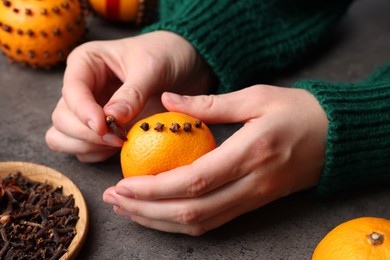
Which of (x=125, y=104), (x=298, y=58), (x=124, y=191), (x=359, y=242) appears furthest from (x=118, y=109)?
(x=298, y=58)

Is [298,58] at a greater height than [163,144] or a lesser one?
lesser

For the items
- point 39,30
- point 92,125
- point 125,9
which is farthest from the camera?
point 125,9

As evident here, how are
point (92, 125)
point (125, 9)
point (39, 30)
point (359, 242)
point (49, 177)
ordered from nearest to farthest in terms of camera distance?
point (359, 242) < point (92, 125) < point (49, 177) < point (39, 30) < point (125, 9)

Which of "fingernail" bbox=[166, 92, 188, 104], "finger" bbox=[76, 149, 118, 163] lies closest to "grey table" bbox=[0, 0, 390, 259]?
"finger" bbox=[76, 149, 118, 163]

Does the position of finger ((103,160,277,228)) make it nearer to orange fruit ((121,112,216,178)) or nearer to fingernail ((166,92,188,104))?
orange fruit ((121,112,216,178))

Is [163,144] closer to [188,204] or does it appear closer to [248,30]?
[188,204]

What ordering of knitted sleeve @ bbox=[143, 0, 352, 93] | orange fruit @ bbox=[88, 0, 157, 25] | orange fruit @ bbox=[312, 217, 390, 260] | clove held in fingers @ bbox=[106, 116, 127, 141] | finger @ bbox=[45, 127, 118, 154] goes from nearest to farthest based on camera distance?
orange fruit @ bbox=[312, 217, 390, 260] < clove held in fingers @ bbox=[106, 116, 127, 141] < finger @ bbox=[45, 127, 118, 154] < knitted sleeve @ bbox=[143, 0, 352, 93] < orange fruit @ bbox=[88, 0, 157, 25]
